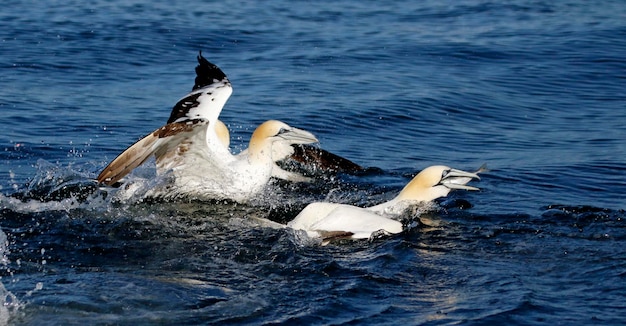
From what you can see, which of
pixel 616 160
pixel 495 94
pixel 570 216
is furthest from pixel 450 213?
pixel 495 94

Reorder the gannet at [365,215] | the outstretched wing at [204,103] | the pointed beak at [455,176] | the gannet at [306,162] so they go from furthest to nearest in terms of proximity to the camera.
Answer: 1. the gannet at [306,162]
2. the outstretched wing at [204,103]
3. the pointed beak at [455,176]
4. the gannet at [365,215]

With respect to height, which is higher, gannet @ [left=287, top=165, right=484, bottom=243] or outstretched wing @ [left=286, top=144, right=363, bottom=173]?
gannet @ [left=287, top=165, right=484, bottom=243]

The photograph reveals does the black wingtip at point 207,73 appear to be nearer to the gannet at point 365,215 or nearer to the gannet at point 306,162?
the gannet at point 306,162

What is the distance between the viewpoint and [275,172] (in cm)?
944

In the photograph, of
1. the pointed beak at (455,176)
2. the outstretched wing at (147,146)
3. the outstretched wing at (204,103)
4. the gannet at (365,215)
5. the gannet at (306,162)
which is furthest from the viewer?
the gannet at (306,162)

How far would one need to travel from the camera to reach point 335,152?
34.9 feet

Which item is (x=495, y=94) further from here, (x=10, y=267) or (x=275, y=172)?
(x=10, y=267)

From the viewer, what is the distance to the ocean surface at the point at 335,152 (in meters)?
5.99

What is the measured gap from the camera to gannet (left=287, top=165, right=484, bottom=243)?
7.19 m

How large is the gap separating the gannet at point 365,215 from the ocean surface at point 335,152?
0.36ft

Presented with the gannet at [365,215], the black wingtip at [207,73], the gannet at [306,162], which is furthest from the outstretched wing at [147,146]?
the gannet at [306,162]

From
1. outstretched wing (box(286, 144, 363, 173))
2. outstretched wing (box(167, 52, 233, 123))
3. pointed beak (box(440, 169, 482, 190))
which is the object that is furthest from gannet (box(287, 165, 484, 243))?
outstretched wing (box(286, 144, 363, 173))

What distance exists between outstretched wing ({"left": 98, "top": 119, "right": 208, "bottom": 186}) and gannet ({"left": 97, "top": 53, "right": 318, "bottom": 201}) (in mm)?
104

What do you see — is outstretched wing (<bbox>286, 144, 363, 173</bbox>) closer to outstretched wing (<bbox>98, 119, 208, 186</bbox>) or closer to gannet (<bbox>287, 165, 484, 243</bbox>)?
gannet (<bbox>287, 165, 484, 243</bbox>)
